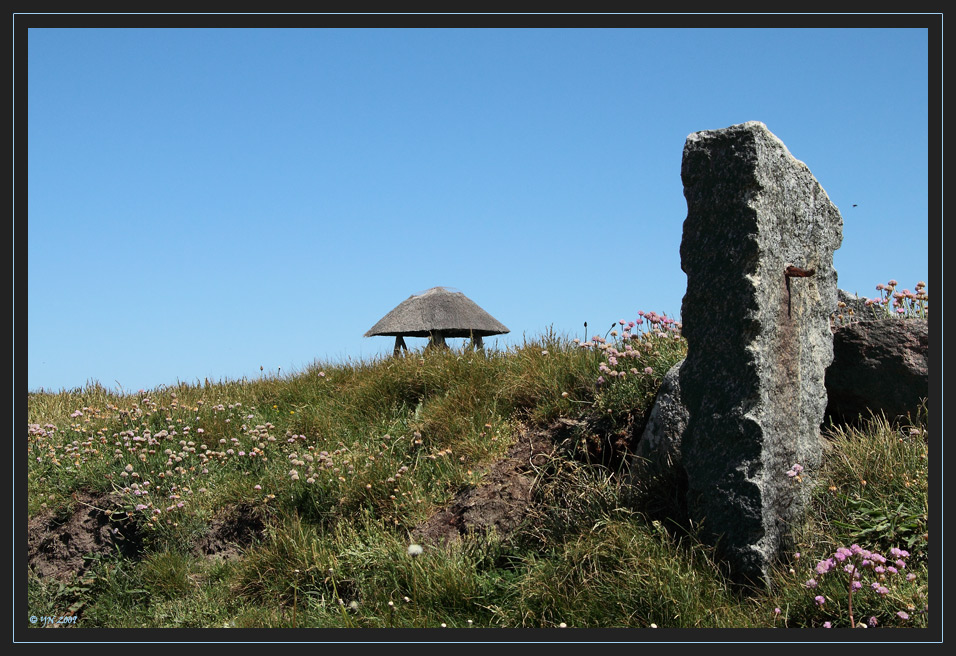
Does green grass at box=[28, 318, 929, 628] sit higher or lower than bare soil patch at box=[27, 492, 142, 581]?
higher

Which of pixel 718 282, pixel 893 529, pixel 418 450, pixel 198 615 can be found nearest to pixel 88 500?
pixel 198 615

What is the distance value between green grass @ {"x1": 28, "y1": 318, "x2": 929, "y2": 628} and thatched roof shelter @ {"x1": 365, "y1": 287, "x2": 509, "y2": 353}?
545 centimetres

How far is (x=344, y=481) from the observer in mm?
6707

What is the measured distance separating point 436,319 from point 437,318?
0.10 ft

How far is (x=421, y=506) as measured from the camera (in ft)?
20.7

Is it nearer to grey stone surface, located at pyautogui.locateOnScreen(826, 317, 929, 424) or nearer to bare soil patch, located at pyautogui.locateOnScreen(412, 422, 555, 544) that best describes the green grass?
bare soil patch, located at pyautogui.locateOnScreen(412, 422, 555, 544)

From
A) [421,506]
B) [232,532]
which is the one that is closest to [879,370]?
[421,506]

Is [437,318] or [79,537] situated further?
[437,318]

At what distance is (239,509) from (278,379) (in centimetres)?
324

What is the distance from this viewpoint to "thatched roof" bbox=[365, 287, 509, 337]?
1503 cm

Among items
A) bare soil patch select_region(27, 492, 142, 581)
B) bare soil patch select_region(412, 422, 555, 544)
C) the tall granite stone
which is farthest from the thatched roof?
the tall granite stone

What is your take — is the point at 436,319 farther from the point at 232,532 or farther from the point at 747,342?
the point at 747,342

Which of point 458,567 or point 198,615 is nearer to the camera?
point 458,567

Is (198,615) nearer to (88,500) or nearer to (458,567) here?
(458,567)
